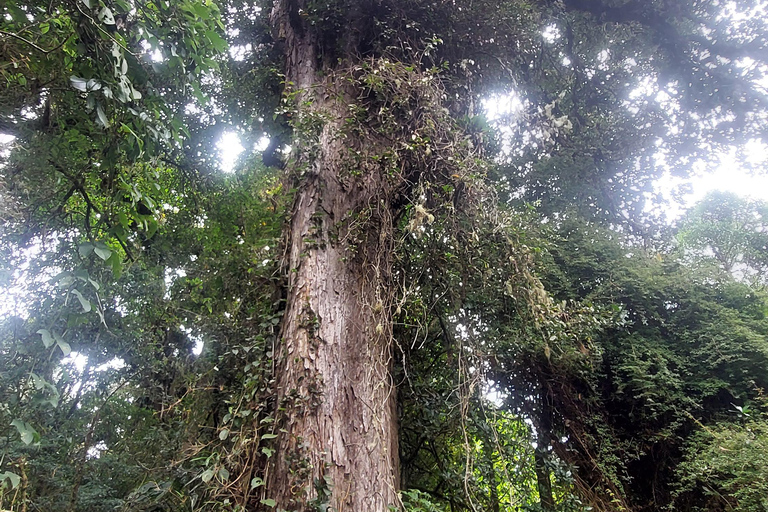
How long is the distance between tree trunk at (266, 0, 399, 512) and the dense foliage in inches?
3.5

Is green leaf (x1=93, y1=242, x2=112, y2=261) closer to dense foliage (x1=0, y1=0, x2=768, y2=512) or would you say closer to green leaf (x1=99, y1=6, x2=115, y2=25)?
dense foliage (x1=0, y1=0, x2=768, y2=512)

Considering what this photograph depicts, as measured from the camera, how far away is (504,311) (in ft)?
11.9

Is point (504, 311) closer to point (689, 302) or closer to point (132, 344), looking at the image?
point (689, 302)

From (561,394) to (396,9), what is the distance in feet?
13.5

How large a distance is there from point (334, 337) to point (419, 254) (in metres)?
1.03

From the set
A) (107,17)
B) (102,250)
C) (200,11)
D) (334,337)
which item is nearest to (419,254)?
(334,337)

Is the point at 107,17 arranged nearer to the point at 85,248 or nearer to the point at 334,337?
the point at 85,248

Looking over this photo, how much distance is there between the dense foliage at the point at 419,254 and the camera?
7.43 ft

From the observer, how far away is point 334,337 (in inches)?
100

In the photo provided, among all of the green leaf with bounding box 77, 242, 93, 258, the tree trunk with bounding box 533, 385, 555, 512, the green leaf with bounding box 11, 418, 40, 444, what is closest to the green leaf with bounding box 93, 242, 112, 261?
the green leaf with bounding box 77, 242, 93, 258

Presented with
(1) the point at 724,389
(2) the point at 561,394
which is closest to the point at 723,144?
(1) the point at 724,389

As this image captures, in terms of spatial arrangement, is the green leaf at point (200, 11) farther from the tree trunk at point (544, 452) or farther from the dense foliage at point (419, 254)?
the tree trunk at point (544, 452)

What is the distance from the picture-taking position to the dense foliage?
2264mm

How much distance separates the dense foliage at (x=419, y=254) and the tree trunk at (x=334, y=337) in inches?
3.5
